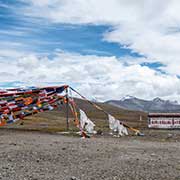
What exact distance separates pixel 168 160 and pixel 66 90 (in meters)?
15.0

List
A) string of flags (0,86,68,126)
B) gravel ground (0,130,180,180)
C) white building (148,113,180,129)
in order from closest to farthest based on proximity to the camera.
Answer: gravel ground (0,130,180,180)
string of flags (0,86,68,126)
white building (148,113,180,129)

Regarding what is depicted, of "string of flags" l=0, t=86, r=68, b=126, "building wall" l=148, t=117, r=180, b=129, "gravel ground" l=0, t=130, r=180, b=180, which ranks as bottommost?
"gravel ground" l=0, t=130, r=180, b=180

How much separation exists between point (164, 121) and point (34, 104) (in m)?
20.4

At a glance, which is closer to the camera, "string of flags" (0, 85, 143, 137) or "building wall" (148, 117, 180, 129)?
"string of flags" (0, 85, 143, 137)

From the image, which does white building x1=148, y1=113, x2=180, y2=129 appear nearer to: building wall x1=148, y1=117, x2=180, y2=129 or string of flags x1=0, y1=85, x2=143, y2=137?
building wall x1=148, y1=117, x2=180, y2=129

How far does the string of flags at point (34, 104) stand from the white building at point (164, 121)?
15950mm

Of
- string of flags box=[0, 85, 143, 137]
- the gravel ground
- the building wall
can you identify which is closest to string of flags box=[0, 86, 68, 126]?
string of flags box=[0, 85, 143, 137]

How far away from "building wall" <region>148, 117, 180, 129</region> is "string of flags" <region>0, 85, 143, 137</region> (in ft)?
52.3

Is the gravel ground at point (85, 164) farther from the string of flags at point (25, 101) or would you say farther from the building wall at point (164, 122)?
the building wall at point (164, 122)

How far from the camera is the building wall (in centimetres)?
4362

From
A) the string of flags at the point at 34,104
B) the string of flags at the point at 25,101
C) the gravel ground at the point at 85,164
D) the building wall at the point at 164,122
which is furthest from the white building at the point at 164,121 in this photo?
the gravel ground at the point at 85,164

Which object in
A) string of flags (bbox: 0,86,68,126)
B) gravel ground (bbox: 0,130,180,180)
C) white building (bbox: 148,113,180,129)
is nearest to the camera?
gravel ground (bbox: 0,130,180,180)

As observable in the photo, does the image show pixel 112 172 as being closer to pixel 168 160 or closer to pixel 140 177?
pixel 140 177

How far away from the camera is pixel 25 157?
14.5 meters
